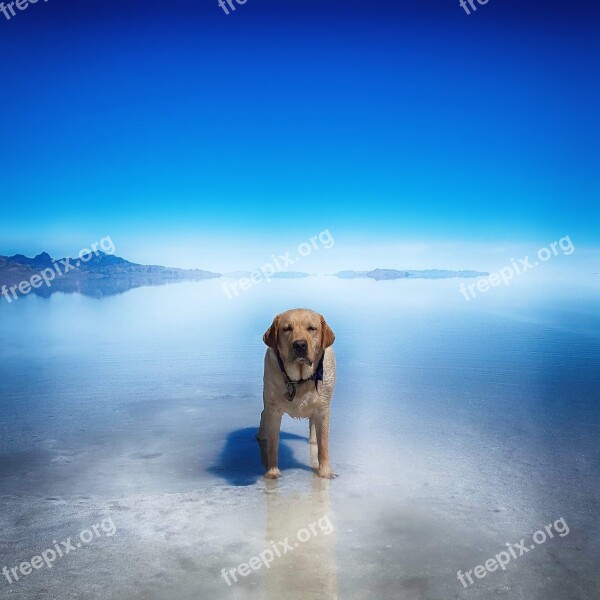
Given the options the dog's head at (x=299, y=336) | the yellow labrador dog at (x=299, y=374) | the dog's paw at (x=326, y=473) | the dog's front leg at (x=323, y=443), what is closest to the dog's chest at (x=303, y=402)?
the yellow labrador dog at (x=299, y=374)

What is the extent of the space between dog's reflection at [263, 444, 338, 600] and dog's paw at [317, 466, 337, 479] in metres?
0.04

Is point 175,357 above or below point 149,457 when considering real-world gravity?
above

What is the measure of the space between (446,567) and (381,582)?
39cm

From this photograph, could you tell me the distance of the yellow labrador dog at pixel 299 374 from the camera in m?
4.29

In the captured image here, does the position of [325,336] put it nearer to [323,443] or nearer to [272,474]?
[323,443]

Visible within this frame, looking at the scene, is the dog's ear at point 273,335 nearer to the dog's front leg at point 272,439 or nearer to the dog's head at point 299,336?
the dog's head at point 299,336

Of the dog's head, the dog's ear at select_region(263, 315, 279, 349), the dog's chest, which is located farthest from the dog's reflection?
the dog's ear at select_region(263, 315, 279, 349)

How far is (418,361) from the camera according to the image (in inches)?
361

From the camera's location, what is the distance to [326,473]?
4.61 m

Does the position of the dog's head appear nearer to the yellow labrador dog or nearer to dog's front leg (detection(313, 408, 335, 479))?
the yellow labrador dog

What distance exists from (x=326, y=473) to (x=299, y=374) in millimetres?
850

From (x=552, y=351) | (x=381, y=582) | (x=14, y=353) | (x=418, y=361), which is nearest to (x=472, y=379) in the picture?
(x=418, y=361)

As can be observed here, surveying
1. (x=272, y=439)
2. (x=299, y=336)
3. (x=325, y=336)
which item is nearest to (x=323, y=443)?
(x=272, y=439)

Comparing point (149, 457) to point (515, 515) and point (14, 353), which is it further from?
point (14, 353)
